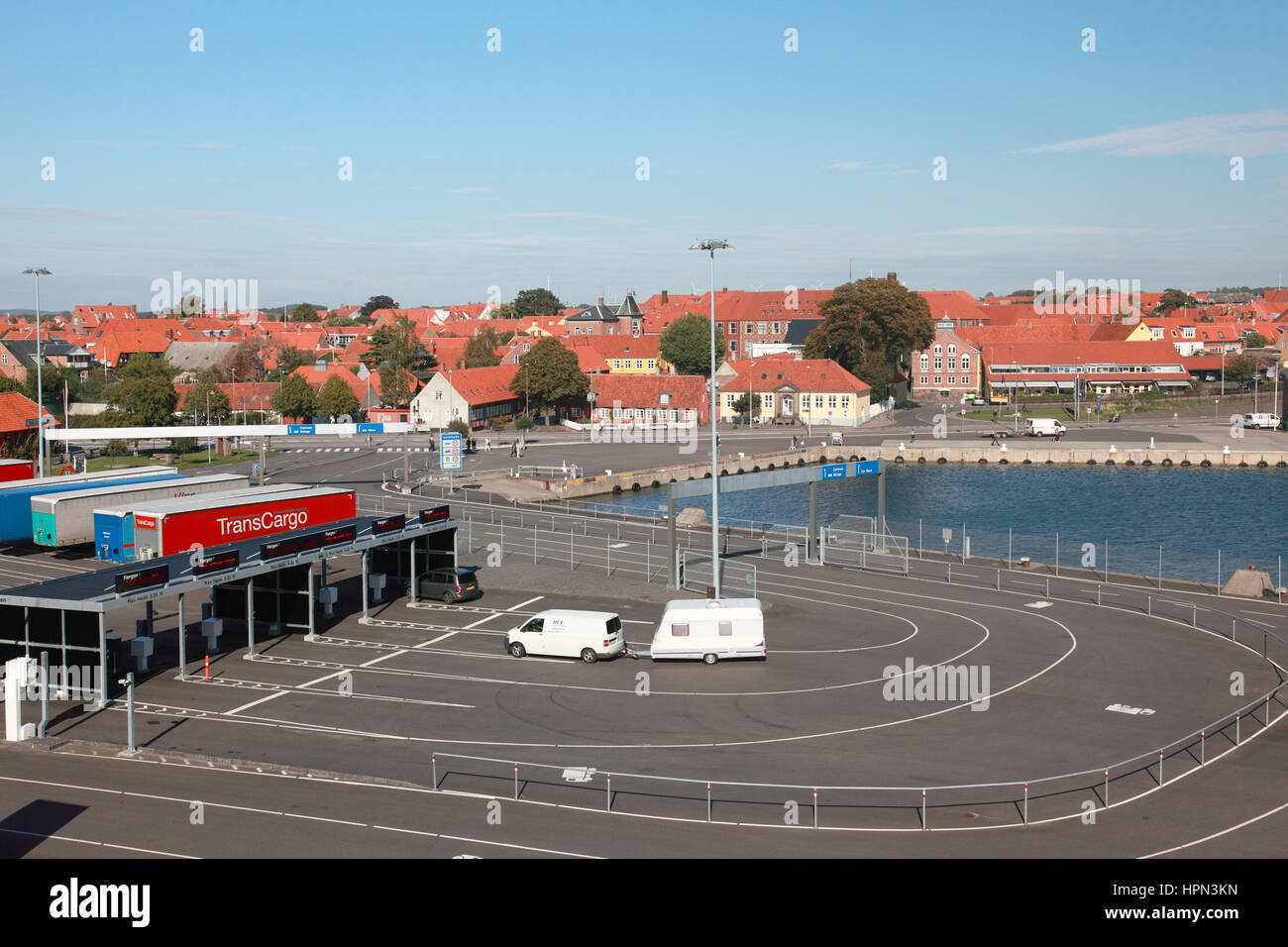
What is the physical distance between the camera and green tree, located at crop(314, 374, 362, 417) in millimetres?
93688

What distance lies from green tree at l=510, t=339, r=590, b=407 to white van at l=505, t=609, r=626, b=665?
69.3 m

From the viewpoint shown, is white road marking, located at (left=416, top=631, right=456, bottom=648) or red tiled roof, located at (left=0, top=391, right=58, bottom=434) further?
red tiled roof, located at (left=0, top=391, right=58, bottom=434)

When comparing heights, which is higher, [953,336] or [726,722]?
[953,336]

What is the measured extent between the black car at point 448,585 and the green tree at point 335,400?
63124 millimetres

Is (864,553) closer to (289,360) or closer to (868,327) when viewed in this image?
Result: (868,327)

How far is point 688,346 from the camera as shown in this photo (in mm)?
119250

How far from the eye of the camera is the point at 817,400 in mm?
101125

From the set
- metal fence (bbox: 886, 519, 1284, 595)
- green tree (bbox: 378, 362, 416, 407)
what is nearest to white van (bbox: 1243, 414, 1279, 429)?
metal fence (bbox: 886, 519, 1284, 595)

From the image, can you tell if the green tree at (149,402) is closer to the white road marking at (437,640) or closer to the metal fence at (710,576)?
the metal fence at (710,576)

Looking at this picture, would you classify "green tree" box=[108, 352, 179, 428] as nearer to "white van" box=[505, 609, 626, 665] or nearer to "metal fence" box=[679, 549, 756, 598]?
"metal fence" box=[679, 549, 756, 598]

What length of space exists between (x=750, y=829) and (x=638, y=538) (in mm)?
28977

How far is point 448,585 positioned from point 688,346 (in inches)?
3453
